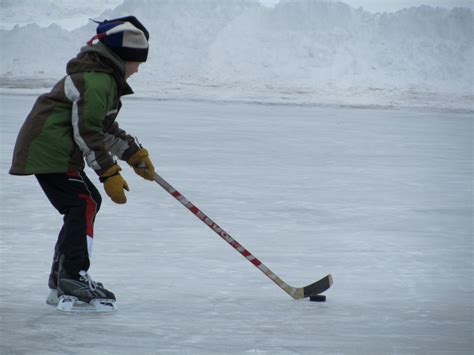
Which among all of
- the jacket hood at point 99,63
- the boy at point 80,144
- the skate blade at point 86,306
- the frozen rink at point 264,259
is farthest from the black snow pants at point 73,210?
the jacket hood at point 99,63

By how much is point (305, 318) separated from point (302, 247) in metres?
1.35

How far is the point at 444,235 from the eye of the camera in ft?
16.5

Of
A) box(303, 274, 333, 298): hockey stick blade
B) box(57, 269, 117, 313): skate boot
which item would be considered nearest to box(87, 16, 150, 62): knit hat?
box(57, 269, 117, 313): skate boot

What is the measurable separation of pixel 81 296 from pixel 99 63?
0.81 m

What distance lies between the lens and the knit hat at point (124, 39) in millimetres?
3219

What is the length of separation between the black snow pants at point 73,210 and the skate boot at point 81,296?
31 millimetres

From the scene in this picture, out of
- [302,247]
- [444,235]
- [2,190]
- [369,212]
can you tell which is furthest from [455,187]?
[2,190]

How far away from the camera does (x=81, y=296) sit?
328 centimetres

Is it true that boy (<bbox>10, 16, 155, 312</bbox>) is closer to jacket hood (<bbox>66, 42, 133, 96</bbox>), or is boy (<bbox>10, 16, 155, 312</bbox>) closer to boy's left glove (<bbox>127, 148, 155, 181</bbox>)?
jacket hood (<bbox>66, 42, 133, 96</bbox>)

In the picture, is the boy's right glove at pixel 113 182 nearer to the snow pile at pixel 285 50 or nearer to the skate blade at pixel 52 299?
the skate blade at pixel 52 299

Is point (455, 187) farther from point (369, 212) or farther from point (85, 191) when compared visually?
point (85, 191)

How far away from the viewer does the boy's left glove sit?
3.44 metres

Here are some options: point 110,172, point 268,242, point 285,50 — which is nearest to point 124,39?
point 110,172

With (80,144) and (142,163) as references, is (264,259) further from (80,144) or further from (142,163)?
(80,144)
